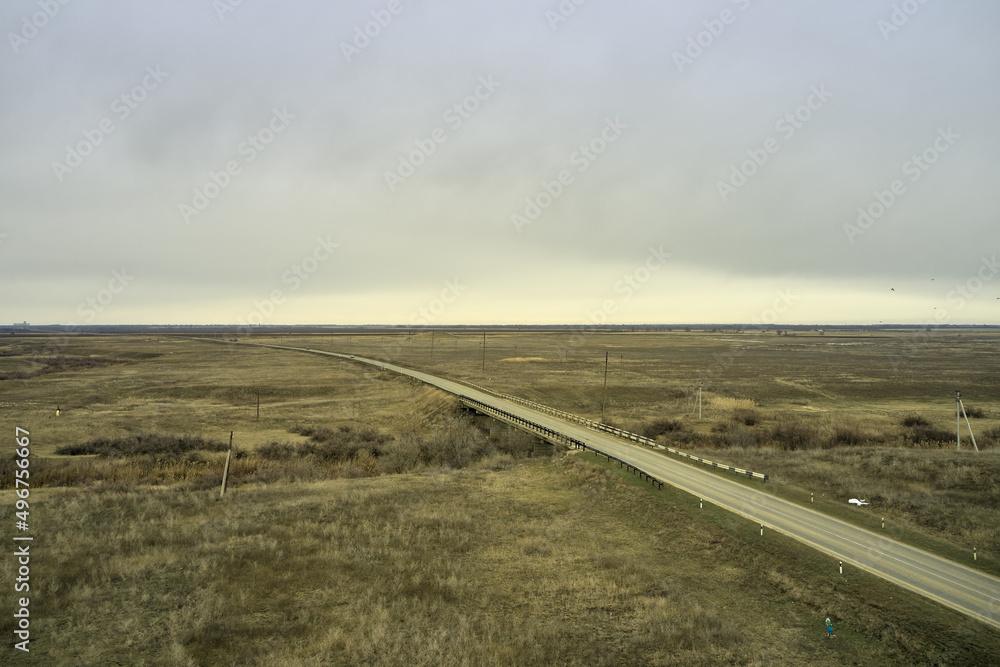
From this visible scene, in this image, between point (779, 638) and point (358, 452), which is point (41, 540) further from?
point (779, 638)

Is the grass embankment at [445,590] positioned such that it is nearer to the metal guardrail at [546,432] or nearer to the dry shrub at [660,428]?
the metal guardrail at [546,432]

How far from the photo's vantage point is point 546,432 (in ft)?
130

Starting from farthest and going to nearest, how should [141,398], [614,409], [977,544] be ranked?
[141,398] → [614,409] → [977,544]

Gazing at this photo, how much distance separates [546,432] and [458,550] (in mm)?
19682

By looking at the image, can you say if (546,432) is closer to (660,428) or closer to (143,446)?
(660,428)

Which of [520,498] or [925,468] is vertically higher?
[925,468]

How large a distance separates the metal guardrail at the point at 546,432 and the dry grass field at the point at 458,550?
4.13 ft

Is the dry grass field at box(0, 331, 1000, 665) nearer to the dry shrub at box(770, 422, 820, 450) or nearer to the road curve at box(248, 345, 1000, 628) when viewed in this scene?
the dry shrub at box(770, 422, 820, 450)

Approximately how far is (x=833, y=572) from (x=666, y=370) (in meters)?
85.2

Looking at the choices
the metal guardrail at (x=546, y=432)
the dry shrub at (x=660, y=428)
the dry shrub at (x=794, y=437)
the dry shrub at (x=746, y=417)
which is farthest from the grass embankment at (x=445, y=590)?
the dry shrub at (x=746, y=417)

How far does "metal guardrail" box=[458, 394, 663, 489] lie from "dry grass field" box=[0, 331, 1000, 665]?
1.26 metres

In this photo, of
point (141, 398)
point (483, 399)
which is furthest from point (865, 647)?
point (141, 398)

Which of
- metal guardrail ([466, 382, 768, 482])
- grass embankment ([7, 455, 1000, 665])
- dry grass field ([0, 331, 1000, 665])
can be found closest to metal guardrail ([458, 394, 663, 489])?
dry grass field ([0, 331, 1000, 665])

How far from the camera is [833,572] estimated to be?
55.6 ft
